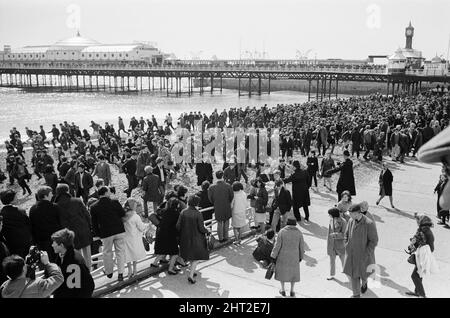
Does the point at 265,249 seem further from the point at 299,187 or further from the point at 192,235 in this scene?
the point at 299,187

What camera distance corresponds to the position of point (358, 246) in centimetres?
552

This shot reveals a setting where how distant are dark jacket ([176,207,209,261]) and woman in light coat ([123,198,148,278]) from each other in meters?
0.57

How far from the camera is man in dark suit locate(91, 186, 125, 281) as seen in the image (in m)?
5.98

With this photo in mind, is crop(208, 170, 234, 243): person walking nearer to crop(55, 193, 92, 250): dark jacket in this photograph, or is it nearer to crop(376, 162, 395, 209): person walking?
crop(55, 193, 92, 250): dark jacket

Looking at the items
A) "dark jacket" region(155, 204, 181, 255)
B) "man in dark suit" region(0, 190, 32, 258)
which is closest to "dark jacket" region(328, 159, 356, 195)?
"dark jacket" region(155, 204, 181, 255)

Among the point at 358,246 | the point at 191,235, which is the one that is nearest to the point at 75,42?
the point at 191,235

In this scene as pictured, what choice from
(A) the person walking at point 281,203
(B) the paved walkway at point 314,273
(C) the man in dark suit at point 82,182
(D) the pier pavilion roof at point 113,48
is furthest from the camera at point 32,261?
(D) the pier pavilion roof at point 113,48

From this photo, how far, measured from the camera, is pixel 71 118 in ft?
138

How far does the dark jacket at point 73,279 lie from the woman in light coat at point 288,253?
7.89ft

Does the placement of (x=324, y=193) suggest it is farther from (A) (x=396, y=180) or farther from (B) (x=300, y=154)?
(B) (x=300, y=154)

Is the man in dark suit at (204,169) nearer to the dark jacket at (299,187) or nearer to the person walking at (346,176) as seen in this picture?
the dark jacket at (299,187)

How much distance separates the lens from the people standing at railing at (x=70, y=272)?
420 centimetres

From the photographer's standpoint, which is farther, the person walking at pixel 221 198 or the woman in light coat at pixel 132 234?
the person walking at pixel 221 198
